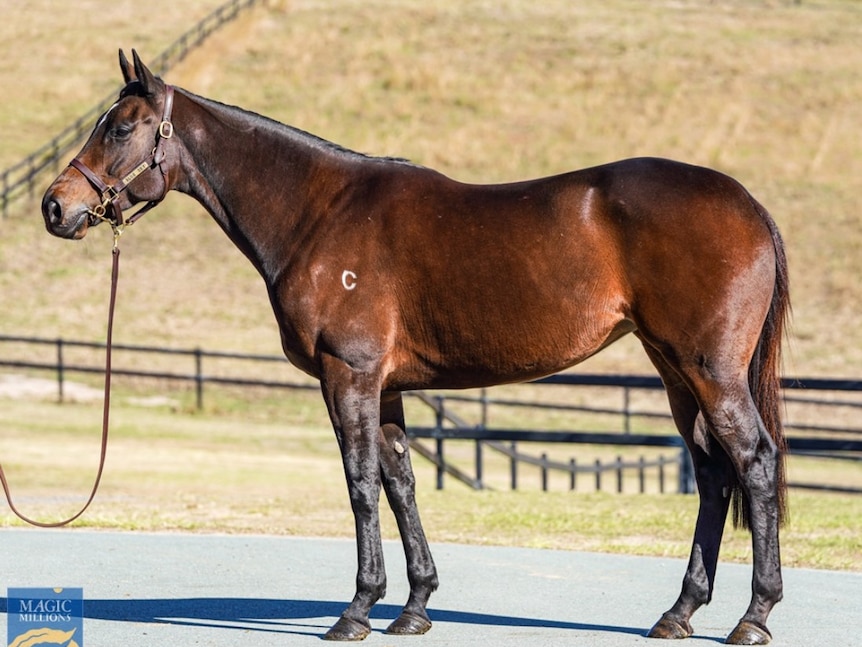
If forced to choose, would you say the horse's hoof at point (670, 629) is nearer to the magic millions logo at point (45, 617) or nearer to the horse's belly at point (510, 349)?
the horse's belly at point (510, 349)

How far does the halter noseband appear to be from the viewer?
696cm

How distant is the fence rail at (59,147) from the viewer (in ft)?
135

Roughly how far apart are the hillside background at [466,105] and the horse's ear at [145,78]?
23.9 m

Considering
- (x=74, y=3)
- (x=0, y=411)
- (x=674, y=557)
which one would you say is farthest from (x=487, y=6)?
(x=674, y=557)

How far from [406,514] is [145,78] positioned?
2593 mm

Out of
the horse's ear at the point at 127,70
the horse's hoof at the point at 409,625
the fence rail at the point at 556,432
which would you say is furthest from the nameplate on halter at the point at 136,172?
the fence rail at the point at 556,432

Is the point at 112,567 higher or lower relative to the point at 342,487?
higher

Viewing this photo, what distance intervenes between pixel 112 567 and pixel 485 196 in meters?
3.81

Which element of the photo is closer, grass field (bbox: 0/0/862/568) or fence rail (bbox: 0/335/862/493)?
fence rail (bbox: 0/335/862/493)

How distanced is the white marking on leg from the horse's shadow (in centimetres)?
178

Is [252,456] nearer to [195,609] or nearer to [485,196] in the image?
[195,609]

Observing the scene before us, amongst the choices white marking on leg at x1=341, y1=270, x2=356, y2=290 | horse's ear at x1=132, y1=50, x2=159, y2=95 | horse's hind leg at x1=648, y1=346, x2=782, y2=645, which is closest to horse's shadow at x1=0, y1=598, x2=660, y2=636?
horse's hind leg at x1=648, y1=346, x2=782, y2=645

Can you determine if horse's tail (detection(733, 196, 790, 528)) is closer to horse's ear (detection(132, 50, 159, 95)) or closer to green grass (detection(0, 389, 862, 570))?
green grass (detection(0, 389, 862, 570))

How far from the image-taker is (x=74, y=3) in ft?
196
